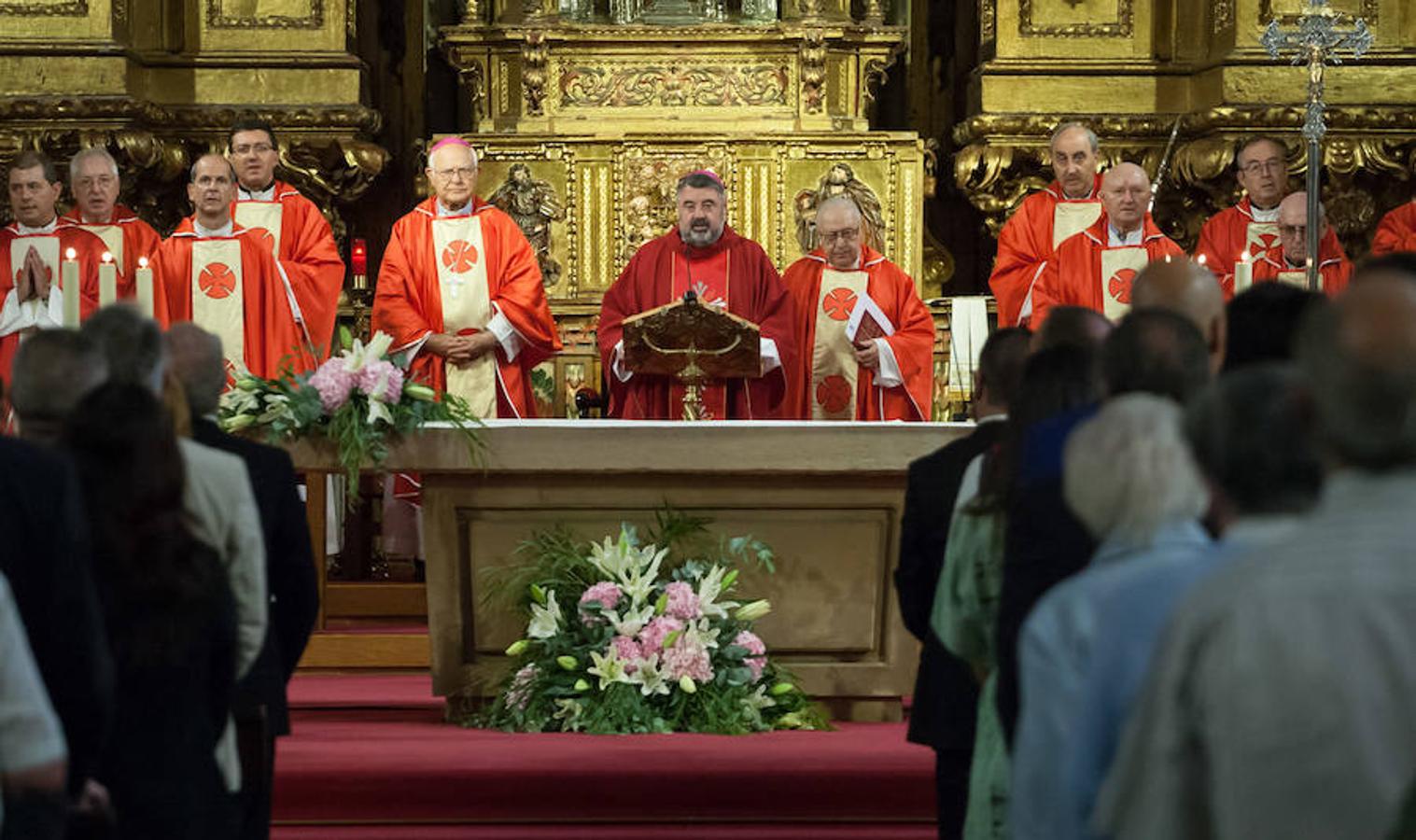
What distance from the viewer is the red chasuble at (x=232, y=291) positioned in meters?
10.1

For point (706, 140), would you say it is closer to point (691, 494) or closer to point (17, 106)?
point (17, 106)

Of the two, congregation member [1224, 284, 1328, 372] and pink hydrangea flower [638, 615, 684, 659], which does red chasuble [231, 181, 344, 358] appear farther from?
congregation member [1224, 284, 1328, 372]

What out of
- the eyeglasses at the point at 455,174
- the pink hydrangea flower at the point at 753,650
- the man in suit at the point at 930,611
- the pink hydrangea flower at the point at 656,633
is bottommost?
the pink hydrangea flower at the point at 753,650

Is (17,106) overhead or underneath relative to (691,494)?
overhead

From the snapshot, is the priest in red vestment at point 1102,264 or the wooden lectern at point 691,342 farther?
the priest in red vestment at point 1102,264

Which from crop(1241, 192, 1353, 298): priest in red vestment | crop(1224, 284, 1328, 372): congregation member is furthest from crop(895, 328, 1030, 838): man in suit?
crop(1241, 192, 1353, 298): priest in red vestment

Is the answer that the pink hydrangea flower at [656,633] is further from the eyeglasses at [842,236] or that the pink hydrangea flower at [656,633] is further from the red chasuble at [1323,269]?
the red chasuble at [1323,269]

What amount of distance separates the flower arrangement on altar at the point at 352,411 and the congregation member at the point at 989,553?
300 cm

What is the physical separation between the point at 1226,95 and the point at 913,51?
1895 millimetres

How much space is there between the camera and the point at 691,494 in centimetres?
716

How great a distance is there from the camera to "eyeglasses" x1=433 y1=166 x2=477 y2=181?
32.6ft

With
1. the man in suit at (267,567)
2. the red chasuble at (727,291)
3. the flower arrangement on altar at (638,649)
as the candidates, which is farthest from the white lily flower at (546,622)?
the red chasuble at (727,291)

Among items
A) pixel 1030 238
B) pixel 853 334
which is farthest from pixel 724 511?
pixel 1030 238

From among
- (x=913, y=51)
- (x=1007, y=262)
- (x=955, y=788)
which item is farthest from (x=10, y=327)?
(x=955, y=788)
